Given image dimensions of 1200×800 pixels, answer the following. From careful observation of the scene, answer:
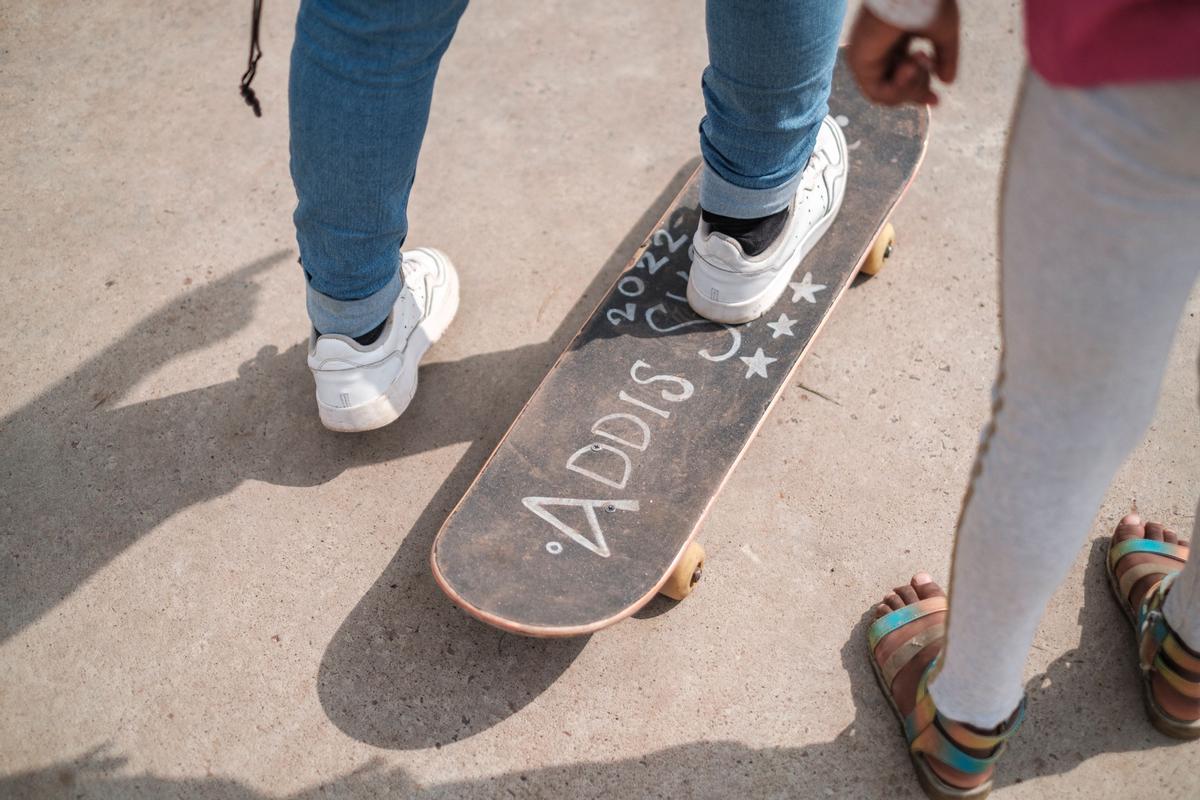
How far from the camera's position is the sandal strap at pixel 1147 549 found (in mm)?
1759

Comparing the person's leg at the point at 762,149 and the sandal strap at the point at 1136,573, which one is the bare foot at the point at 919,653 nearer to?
the sandal strap at the point at 1136,573

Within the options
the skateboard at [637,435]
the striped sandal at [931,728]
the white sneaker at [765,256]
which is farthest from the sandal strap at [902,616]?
the white sneaker at [765,256]

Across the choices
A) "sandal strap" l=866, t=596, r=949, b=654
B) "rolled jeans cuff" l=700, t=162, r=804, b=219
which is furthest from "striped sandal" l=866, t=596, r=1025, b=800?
"rolled jeans cuff" l=700, t=162, r=804, b=219

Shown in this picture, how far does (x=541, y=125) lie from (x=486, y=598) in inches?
53.7

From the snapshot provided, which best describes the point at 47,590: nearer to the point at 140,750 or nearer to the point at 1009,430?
the point at 140,750

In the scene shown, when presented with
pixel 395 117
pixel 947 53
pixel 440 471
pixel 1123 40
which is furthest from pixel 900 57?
pixel 440 471

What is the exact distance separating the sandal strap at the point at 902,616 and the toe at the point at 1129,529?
0.37 meters

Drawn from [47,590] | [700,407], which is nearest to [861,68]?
[700,407]

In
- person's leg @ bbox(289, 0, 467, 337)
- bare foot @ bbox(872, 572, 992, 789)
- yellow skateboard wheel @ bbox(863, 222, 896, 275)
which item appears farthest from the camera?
yellow skateboard wheel @ bbox(863, 222, 896, 275)

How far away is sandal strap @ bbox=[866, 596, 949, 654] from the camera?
1707mm

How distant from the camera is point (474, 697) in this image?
1.72 metres

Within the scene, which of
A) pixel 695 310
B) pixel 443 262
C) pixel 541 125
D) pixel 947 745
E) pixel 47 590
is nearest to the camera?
pixel 947 745

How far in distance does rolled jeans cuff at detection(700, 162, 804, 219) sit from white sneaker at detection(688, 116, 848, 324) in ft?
0.16

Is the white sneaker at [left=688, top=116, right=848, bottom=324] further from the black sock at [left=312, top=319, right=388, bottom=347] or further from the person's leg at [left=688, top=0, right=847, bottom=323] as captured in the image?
the black sock at [left=312, top=319, right=388, bottom=347]
